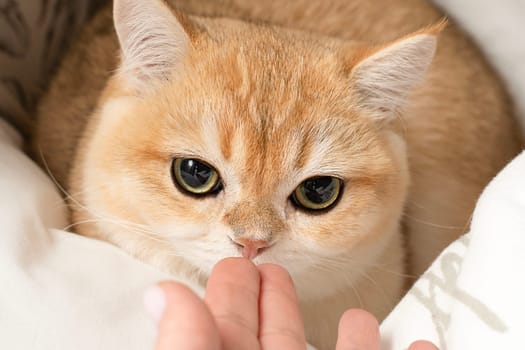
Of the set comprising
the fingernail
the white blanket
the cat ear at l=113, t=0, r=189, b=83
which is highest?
the cat ear at l=113, t=0, r=189, b=83

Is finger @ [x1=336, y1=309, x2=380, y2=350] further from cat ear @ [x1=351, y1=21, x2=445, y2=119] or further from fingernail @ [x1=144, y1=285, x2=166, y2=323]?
cat ear @ [x1=351, y1=21, x2=445, y2=119]

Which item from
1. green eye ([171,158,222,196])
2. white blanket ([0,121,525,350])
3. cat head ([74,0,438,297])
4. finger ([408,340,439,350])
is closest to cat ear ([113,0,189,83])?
cat head ([74,0,438,297])

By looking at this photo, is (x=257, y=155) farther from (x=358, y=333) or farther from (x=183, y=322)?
(x=183, y=322)

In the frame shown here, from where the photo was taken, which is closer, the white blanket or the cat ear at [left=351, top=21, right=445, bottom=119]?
the white blanket

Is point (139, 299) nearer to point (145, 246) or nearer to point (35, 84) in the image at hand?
point (145, 246)

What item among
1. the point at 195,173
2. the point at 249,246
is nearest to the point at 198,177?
the point at 195,173

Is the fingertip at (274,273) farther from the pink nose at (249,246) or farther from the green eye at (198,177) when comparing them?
the green eye at (198,177)
